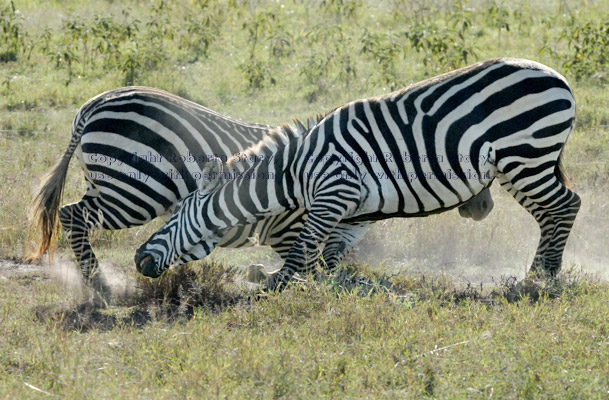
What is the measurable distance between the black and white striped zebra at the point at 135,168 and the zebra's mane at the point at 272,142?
7 centimetres

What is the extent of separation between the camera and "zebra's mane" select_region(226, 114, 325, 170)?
6.69 metres

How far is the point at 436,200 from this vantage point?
6.66m

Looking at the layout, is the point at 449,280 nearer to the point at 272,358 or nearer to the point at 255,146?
the point at 255,146

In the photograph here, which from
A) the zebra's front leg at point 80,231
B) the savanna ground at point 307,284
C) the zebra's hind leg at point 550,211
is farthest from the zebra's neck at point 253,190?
the zebra's hind leg at point 550,211

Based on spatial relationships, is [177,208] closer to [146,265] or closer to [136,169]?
[136,169]

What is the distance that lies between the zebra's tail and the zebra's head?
1011 millimetres

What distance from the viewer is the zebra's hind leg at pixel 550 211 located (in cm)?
671

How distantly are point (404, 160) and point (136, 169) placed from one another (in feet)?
6.95

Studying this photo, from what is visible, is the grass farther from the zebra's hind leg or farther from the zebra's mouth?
the zebra's hind leg

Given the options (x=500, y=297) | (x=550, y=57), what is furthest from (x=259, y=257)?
(x=550, y=57)

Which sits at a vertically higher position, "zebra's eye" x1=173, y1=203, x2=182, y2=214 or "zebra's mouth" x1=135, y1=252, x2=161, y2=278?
"zebra's eye" x1=173, y1=203, x2=182, y2=214

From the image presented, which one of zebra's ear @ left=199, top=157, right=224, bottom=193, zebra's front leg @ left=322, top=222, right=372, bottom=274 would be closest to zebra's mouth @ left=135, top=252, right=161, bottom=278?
zebra's ear @ left=199, top=157, right=224, bottom=193

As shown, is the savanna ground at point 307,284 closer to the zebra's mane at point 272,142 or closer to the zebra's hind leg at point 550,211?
the zebra's hind leg at point 550,211

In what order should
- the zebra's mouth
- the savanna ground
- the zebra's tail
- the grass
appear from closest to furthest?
1. the grass
2. the savanna ground
3. the zebra's mouth
4. the zebra's tail
